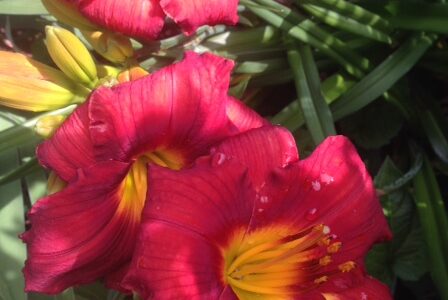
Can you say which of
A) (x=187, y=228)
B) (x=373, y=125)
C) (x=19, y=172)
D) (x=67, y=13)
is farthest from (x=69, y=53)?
(x=373, y=125)

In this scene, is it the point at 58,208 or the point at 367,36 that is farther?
the point at 367,36

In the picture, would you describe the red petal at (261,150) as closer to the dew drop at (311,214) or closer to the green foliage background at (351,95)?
the dew drop at (311,214)

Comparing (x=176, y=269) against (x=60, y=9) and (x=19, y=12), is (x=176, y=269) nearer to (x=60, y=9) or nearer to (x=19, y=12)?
(x=60, y=9)

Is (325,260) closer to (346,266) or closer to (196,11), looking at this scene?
(346,266)

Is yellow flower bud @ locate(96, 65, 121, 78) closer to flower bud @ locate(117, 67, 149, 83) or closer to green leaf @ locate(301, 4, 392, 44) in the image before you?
flower bud @ locate(117, 67, 149, 83)

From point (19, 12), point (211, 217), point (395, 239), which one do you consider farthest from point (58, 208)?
point (395, 239)

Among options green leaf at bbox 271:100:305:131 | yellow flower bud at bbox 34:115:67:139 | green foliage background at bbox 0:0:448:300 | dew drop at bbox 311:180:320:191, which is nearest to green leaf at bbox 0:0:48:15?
green foliage background at bbox 0:0:448:300

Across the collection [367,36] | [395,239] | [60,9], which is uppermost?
[60,9]
